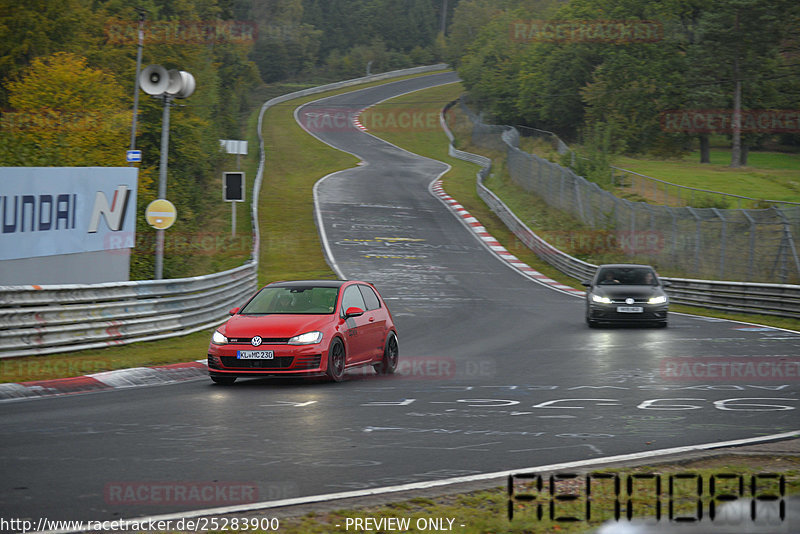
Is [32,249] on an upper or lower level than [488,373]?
upper

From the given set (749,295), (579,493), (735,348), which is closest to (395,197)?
(749,295)

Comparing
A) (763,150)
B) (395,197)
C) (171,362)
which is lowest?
(171,362)

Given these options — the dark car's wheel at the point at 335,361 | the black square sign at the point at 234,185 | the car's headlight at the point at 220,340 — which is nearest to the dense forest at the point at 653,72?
the black square sign at the point at 234,185

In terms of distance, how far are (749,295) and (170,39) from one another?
40.5 meters

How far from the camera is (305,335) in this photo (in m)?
13.1

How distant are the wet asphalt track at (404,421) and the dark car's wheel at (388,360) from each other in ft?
0.63

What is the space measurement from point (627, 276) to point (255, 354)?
14056mm

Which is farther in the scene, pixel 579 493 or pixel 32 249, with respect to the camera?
pixel 32 249

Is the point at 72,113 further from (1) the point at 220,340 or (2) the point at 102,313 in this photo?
(1) the point at 220,340

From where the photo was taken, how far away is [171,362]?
1542 centimetres

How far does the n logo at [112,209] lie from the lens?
61.4ft

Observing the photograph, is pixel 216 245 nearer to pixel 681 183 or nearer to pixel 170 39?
pixel 170 39

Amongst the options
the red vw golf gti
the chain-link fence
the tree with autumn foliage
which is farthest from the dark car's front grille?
the tree with autumn foliage

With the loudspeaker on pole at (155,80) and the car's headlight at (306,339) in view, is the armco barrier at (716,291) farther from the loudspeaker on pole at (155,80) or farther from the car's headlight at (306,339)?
the car's headlight at (306,339)
